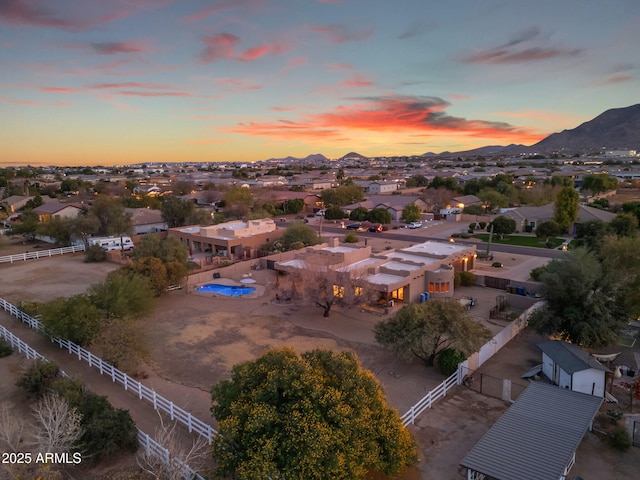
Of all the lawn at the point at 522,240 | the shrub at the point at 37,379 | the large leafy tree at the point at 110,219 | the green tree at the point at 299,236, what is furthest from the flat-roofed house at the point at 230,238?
the shrub at the point at 37,379

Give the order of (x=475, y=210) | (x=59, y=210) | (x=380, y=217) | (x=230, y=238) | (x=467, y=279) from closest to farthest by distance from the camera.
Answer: (x=467, y=279) → (x=230, y=238) → (x=59, y=210) → (x=380, y=217) → (x=475, y=210)

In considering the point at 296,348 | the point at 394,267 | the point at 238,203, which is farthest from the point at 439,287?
the point at 238,203

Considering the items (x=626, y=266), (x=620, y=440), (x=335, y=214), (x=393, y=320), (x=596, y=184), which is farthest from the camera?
(x=596, y=184)

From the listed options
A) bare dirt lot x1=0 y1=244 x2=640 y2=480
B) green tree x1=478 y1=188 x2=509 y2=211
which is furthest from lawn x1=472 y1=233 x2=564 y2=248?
bare dirt lot x1=0 y1=244 x2=640 y2=480

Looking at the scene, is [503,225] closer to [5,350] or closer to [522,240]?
[522,240]

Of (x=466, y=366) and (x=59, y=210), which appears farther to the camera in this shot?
(x=59, y=210)

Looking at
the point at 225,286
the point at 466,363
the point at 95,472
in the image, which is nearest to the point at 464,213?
the point at 225,286

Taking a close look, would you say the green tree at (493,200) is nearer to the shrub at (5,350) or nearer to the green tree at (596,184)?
the green tree at (596,184)
